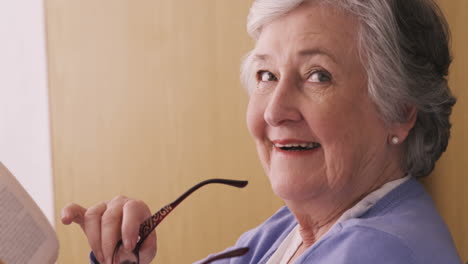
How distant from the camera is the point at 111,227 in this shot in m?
0.98

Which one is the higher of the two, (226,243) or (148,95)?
(148,95)

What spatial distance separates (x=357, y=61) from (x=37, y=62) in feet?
4.92

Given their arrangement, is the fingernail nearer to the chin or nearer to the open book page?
the open book page

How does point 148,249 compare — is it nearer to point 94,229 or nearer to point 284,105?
point 94,229

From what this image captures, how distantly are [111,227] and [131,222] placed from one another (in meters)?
0.04

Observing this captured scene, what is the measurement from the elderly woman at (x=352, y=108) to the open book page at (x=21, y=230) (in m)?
0.37

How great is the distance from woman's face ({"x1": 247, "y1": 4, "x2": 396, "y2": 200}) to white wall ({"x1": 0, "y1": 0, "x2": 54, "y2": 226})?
135 centimetres

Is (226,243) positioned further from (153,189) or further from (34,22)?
(34,22)

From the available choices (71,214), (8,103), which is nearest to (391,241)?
(71,214)

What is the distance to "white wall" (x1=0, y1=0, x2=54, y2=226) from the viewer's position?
6.68 ft

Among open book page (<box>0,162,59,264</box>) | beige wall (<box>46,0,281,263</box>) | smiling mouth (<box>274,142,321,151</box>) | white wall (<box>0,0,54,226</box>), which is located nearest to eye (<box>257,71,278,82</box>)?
smiling mouth (<box>274,142,321,151</box>)

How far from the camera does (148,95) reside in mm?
1841

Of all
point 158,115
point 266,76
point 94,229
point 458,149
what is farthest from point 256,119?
point 158,115

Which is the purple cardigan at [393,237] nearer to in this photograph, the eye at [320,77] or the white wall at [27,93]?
the eye at [320,77]
